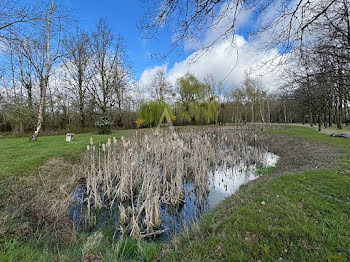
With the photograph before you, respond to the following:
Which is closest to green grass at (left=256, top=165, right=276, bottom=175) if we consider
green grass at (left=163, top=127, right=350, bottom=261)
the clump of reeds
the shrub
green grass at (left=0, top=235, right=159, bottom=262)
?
the clump of reeds

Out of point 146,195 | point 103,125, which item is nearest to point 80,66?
point 103,125

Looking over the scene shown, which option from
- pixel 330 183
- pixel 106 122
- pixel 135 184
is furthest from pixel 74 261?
pixel 106 122

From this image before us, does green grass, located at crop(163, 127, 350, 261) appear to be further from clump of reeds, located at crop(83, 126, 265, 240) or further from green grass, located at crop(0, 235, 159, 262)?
clump of reeds, located at crop(83, 126, 265, 240)

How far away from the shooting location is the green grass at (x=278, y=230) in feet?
6.29

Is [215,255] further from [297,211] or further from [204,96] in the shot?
[204,96]

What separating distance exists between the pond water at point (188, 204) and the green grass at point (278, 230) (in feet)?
2.08

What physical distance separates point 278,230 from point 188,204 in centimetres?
235

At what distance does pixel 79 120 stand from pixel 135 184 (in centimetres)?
1931

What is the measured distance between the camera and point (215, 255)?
2045 mm

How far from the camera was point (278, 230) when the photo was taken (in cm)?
226

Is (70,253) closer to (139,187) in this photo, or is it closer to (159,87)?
(139,187)

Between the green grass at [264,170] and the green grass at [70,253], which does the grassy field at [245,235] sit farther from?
the green grass at [264,170]

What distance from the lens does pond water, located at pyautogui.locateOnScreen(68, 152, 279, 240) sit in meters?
3.36

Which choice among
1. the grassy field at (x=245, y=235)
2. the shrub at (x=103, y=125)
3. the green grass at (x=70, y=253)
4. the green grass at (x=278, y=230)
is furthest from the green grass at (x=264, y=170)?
the shrub at (x=103, y=125)
